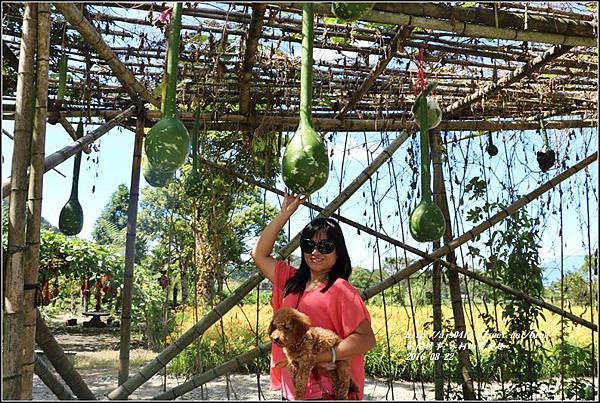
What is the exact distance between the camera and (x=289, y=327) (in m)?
1.71

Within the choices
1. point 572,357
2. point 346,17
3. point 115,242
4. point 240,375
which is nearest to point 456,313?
point 572,357

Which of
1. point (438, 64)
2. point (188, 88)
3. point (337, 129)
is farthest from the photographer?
point (337, 129)

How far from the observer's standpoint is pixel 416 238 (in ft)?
9.48

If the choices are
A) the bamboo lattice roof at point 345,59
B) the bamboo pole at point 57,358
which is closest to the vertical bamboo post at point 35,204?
the bamboo pole at point 57,358

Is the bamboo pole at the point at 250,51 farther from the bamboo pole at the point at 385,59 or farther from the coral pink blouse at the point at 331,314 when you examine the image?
the coral pink blouse at the point at 331,314

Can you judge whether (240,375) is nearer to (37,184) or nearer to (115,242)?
(37,184)

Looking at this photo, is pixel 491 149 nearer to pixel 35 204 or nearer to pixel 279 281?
pixel 279 281

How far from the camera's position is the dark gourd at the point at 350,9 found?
65.1 inches

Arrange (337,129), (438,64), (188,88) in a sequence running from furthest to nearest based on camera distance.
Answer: (337,129) < (188,88) < (438,64)

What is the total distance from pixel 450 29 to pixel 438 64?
1.21 meters

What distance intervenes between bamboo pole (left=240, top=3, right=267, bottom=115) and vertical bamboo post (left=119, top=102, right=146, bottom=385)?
645 millimetres

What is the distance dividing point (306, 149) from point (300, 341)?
57cm

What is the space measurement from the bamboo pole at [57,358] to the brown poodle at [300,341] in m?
0.97

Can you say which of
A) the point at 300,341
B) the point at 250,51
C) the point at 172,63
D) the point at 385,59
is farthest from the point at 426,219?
the point at 172,63
